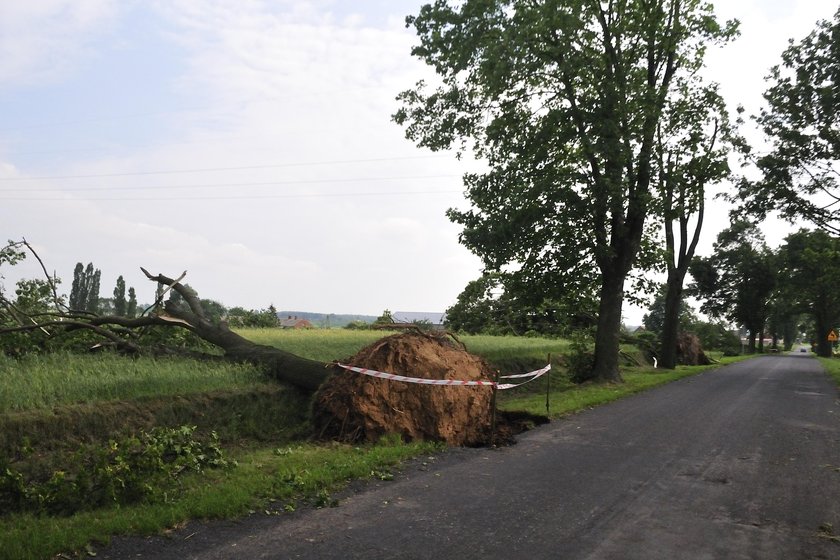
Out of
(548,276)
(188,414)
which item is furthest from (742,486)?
(548,276)

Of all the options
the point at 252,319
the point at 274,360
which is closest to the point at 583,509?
the point at 274,360

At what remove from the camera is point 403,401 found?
9469 mm

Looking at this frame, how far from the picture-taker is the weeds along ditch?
18.3 feet

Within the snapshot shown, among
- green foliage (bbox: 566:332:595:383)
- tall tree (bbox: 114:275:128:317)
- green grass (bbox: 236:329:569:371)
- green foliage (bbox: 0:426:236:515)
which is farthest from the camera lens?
tall tree (bbox: 114:275:128:317)

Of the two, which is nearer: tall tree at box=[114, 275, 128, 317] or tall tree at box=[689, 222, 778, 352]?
tall tree at box=[114, 275, 128, 317]

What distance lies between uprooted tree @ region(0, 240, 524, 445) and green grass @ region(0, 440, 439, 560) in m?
0.80

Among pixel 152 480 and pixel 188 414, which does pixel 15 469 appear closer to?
pixel 152 480

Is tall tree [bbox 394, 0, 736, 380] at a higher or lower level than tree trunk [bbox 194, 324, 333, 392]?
higher

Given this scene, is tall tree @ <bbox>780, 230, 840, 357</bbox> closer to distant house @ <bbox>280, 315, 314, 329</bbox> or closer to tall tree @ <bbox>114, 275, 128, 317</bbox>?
distant house @ <bbox>280, 315, 314, 329</bbox>

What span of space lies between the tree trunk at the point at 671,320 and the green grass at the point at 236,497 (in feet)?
73.3

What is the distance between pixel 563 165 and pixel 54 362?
14.5 meters

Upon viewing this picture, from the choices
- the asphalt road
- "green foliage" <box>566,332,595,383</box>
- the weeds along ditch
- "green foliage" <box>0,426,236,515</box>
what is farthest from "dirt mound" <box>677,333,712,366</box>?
"green foliage" <box>0,426,236,515</box>

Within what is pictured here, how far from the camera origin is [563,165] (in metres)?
19.1

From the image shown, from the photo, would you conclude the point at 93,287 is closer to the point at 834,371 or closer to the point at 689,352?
the point at 689,352
